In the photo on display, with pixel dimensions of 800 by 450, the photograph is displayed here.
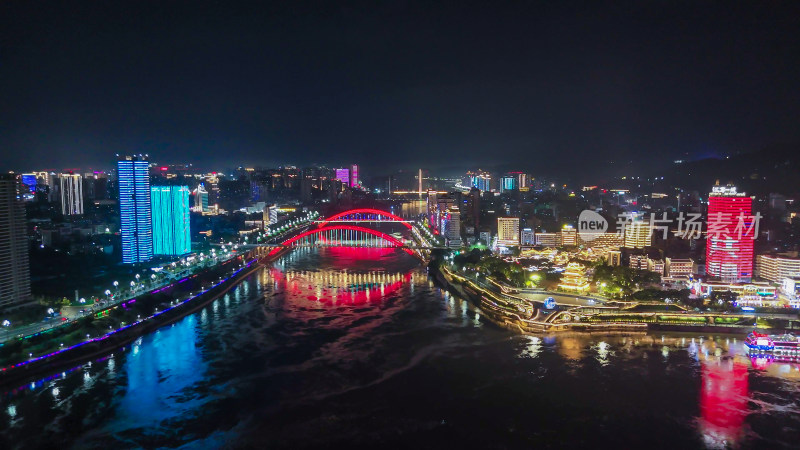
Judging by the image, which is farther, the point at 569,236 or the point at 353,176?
the point at 353,176

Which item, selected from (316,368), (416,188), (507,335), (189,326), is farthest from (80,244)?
(416,188)

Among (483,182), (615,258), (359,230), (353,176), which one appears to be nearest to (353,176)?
(353,176)

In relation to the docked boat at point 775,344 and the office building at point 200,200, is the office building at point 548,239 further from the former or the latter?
the office building at point 200,200

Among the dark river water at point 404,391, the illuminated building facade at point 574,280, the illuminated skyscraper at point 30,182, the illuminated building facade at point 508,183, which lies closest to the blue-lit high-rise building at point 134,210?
the dark river water at point 404,391

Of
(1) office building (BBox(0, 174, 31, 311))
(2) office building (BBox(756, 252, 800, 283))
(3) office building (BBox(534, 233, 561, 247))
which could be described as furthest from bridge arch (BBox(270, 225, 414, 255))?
(2) office building (BBox(756, 252, 800, 283))

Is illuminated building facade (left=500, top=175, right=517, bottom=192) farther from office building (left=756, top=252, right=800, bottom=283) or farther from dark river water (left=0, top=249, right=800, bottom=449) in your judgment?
dark river water (left=0, top=249, right=800, bottom=449)

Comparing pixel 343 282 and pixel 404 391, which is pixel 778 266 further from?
pixel 343 282
